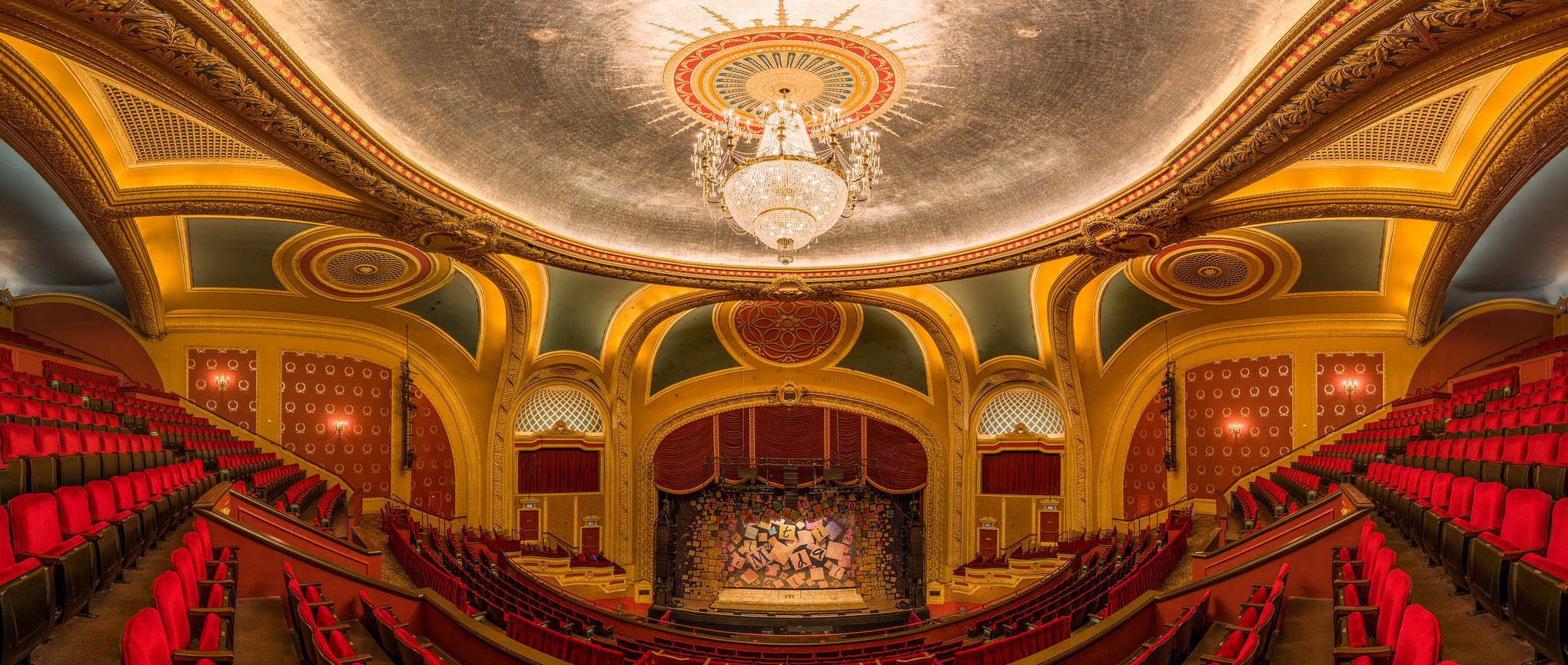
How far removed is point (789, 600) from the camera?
14.7 meters

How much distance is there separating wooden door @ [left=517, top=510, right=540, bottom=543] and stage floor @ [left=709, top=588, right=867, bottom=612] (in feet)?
10.9

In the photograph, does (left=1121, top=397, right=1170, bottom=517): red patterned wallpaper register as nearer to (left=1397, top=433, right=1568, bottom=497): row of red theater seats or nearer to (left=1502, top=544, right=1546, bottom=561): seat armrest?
(left=1397, top=433, right=1568, bottom=497): row of red theater seats

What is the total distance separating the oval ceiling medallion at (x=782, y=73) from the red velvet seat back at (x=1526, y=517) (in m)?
4.63

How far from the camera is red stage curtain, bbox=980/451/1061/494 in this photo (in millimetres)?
13984

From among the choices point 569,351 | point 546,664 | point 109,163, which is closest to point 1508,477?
point 546,664

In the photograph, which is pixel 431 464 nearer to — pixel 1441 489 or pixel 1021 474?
pixel 1021 474

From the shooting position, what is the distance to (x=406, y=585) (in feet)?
24.4

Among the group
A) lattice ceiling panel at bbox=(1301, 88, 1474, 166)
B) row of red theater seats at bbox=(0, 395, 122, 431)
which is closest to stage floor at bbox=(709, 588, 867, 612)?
row of red theater seats at bbox=(0, 395, 122, 431)

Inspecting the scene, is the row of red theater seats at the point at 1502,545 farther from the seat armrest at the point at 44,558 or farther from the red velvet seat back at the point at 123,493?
the red velvet seat back at the point at 123,493

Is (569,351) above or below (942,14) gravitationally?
below

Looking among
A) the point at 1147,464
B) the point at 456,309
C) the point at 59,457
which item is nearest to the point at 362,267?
the point at 456,309

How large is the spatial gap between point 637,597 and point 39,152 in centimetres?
1010

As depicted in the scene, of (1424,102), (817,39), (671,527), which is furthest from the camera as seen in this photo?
(671,527)

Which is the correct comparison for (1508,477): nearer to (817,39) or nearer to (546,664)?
(817,39)
